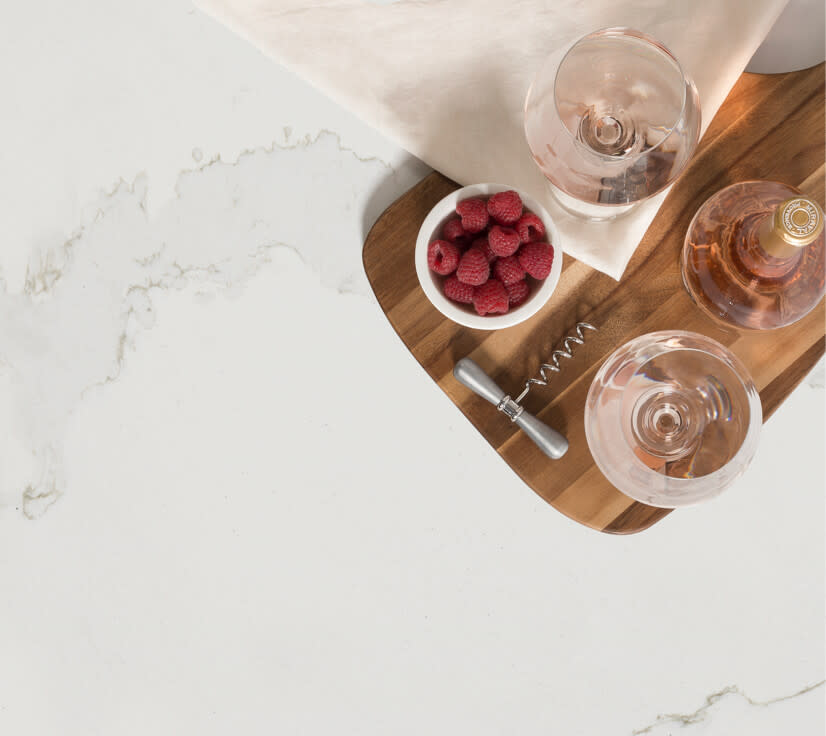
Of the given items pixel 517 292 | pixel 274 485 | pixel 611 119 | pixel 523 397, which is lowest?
pixel 274 485

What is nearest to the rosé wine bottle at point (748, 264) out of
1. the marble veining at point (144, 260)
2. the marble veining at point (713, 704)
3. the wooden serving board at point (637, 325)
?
the wooden serving board at point (637, 325)

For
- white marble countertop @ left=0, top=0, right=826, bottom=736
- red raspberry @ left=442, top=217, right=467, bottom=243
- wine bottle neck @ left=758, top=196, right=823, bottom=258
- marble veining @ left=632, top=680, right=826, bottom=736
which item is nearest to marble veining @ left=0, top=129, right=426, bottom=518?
white marble countertop @ left=0, top=0, right=826, bottom=736

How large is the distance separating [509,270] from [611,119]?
196 mm

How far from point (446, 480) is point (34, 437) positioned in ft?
1.77

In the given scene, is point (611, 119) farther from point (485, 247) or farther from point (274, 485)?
point (274, 485)

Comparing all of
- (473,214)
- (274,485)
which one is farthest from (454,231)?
(274,485)

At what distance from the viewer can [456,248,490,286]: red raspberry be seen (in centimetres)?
69

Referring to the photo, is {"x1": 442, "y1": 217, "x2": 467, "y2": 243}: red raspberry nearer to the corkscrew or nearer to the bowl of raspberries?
the bowl of raspberries

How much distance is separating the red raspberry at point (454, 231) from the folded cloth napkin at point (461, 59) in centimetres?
8

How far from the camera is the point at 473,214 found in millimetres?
698

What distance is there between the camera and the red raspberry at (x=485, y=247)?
2.32 feet

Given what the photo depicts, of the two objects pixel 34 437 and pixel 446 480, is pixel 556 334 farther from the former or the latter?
pixel 34 437

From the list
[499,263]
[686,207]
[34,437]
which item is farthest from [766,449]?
[34,437]

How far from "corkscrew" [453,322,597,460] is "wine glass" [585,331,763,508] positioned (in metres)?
0.04
